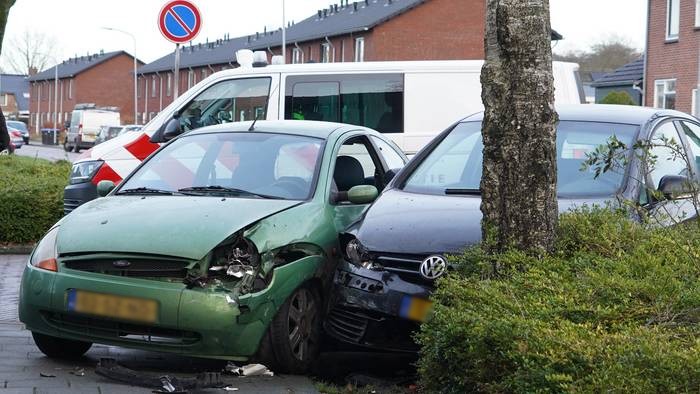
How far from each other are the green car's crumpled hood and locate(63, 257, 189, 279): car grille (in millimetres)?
60

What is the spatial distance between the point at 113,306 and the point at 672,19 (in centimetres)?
3916

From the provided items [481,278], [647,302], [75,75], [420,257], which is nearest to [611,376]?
[647,302]

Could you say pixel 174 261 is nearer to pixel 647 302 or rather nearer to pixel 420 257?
pixel 420 257

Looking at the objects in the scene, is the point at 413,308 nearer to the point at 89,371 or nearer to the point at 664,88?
the point at 89,371

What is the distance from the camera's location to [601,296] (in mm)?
4539

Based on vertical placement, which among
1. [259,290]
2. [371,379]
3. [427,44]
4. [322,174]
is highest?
[427,44]

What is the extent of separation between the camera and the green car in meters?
5.87

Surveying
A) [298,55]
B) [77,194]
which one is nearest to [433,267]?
[77,194]

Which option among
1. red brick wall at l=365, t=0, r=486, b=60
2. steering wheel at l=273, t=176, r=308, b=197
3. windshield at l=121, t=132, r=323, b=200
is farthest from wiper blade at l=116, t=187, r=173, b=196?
red brick wall at l=365, t=0, r=486, b=60

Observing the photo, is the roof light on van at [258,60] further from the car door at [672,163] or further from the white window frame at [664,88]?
the white window frame at [664,88]

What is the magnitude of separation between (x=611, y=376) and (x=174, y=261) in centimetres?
294

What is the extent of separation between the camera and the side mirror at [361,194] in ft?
23.6

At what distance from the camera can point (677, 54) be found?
137 ft

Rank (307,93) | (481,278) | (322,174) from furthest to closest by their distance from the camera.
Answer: (307,93) < (322,174) < (481,278)
